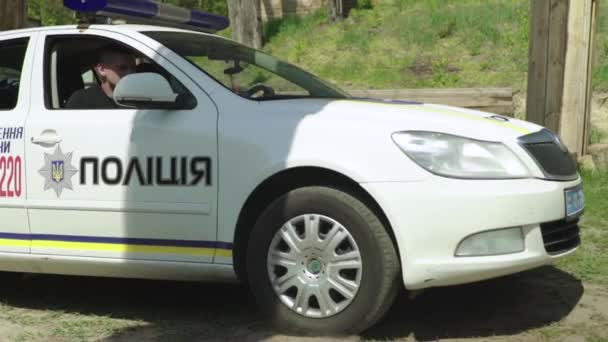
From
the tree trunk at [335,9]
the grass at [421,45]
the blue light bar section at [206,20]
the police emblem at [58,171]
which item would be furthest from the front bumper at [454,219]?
the tree trunk at [335,9]

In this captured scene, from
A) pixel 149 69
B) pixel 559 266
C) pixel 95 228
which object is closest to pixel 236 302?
pixel 95 228

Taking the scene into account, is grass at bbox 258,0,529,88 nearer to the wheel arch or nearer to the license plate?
the license plate

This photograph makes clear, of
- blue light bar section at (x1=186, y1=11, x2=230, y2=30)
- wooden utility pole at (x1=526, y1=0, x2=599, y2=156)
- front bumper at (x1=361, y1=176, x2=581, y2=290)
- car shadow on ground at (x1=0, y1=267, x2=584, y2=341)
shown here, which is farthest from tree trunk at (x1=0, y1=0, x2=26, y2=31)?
front bumper at (x1=361, y1=176, x2=581, y2=290)

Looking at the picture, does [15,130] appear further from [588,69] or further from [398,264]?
[588,69]

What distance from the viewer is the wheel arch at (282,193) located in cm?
416

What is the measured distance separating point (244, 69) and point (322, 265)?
4.37ft

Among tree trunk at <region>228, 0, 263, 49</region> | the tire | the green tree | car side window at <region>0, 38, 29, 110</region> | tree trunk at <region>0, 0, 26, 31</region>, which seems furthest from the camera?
the green tree

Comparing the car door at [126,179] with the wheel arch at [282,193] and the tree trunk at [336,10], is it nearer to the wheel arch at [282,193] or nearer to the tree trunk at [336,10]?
the wheel arch at [282,193]

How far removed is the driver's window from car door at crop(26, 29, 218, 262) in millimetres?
185

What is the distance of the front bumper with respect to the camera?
3951 millimetres

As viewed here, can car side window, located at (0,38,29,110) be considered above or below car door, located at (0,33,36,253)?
above

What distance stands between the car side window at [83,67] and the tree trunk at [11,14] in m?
2.98

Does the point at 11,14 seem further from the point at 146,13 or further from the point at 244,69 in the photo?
the point at 244,69

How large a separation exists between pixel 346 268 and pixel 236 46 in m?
1.76
